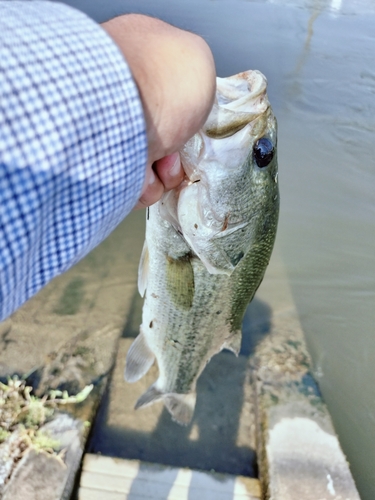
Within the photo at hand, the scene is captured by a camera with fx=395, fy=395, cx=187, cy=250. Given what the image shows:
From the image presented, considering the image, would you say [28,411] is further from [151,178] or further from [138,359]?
[151,178]

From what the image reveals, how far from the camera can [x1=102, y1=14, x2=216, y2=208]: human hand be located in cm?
Result: 76

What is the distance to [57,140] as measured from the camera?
1.88 feet

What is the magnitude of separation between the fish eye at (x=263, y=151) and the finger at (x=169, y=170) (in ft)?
0.88

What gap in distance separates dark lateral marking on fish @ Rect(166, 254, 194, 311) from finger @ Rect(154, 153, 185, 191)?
433mm

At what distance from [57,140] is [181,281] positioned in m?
1.19

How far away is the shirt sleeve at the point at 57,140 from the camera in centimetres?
54

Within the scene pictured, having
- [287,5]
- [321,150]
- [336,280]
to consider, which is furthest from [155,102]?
[287,5]

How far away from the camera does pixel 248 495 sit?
2.09m

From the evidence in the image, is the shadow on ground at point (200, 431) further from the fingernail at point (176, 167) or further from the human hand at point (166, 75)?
the human hand at point (166, 75)

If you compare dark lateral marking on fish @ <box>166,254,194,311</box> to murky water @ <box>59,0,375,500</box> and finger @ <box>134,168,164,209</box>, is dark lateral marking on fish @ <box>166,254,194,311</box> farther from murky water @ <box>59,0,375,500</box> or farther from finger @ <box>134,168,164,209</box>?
murky water @ <box>59,0,375,500</box>

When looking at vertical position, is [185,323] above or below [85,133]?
below

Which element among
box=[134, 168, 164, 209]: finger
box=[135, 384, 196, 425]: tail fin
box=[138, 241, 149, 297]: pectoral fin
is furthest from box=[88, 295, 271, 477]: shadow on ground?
box=[134, 168, 164, 209]: finger

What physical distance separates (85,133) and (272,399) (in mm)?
2338

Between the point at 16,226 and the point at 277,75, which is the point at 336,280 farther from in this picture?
the point at 277,75
